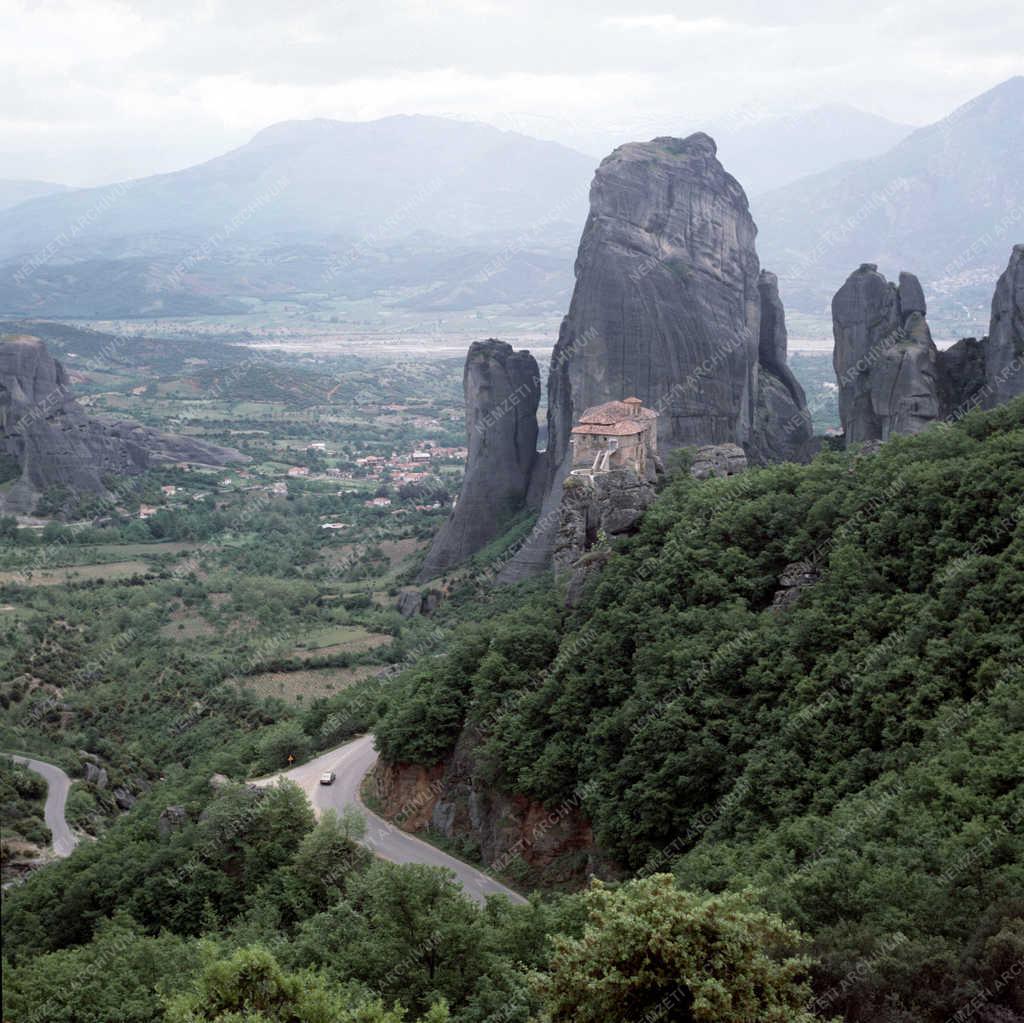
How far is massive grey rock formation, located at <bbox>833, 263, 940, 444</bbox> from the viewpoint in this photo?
2263 inches

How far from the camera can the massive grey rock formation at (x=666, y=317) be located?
6462 centimetres

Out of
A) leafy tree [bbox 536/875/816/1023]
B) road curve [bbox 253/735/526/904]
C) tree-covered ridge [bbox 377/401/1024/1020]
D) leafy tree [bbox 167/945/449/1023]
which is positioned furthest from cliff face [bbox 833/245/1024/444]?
leafy tree [bbox 167/945/449/1023]

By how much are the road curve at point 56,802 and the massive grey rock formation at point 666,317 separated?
25509mm

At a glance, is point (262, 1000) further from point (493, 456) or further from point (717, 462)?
point (493, 456)

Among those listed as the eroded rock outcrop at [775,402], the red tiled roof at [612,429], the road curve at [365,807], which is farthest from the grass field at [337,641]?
the eroded rock outcrop at [775,402]

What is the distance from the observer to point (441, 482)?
110062mm

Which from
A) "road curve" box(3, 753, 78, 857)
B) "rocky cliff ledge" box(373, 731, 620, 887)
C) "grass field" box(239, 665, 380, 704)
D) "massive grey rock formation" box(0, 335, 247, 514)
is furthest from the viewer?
"massive grey rock formation" box(0, 335, 247, 514)

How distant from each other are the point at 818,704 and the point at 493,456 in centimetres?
4597

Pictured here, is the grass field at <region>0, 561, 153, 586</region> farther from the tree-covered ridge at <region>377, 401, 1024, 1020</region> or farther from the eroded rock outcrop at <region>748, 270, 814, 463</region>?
the tree-covered ridge at <region>377, 401, 1024, 1020</region>

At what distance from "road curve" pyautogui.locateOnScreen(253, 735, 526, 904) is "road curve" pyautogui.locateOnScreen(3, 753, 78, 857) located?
5.43m

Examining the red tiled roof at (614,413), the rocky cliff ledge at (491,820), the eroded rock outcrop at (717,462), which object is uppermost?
the red tiled roof at (614,413)

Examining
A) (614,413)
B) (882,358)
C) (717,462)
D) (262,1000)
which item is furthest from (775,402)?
(262,1000)

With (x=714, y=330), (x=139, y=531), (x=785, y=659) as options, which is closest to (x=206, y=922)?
(x=785, y=659)

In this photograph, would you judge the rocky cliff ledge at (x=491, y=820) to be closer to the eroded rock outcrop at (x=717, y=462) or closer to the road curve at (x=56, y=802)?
the road curve at (x=56, y=802)
